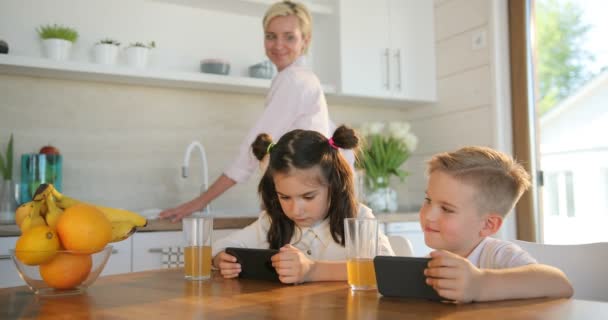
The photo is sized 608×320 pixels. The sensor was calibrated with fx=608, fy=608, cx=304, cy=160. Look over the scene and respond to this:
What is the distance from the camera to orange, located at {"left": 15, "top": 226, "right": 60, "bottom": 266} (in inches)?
38.6

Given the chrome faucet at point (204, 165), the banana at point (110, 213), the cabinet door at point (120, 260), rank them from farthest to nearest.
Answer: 1. the chrome faucet at point (204, 165)
2. the cabinet door at point (120, 260)
3. the banana at point (110, 213)

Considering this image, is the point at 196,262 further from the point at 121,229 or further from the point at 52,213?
the point at 52,213

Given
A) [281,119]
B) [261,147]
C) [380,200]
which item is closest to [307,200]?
Result: [261,147]

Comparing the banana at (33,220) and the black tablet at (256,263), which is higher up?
the banana at (33,220)

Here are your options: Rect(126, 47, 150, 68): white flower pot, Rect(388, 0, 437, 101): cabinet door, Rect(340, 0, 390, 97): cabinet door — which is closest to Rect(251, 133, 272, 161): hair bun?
Rect(126, 47, 150, 68): white flower pot

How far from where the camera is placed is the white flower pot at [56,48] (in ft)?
8.48

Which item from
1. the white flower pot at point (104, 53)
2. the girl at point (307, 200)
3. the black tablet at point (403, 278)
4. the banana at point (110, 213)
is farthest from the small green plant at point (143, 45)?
the black tablet at point (403, 278)

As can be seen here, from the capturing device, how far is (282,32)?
7.98ft

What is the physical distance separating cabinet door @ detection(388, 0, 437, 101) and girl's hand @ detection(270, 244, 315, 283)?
2.31m

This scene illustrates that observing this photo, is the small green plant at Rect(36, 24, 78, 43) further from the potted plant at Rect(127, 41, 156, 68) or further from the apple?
the apple

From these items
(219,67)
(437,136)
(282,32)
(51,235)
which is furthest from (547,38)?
(51,235)

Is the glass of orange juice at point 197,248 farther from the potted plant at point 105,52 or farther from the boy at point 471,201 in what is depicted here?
the potted plant at point 105,52

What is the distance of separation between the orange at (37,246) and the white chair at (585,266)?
38.7 inches

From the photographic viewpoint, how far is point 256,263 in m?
1.24
